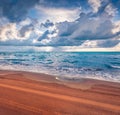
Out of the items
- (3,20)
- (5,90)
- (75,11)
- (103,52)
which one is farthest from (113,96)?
(3,20)

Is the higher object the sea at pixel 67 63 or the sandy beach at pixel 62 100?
the sea at pixel 67 63

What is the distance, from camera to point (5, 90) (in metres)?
2.68

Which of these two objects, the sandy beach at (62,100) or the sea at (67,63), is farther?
the sea at (67,63)

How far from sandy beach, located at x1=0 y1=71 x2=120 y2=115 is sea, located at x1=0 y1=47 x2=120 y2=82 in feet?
2.27

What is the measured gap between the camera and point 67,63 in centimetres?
434

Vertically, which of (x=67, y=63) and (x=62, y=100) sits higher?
(x=67, y=63)

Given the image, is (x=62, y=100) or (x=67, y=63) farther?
(x=67, y=63)

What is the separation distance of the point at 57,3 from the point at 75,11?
18.2 inches

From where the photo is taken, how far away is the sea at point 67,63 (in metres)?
3.89

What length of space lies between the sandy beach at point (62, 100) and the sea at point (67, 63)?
0.69 metres

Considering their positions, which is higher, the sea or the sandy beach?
the sea

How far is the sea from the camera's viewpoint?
3.89 m

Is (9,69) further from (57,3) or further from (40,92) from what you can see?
(40,92)

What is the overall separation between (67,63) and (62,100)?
204 cm
